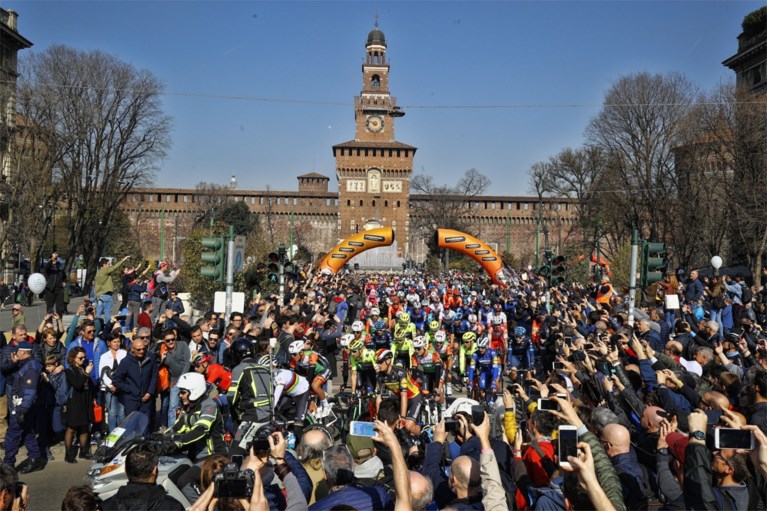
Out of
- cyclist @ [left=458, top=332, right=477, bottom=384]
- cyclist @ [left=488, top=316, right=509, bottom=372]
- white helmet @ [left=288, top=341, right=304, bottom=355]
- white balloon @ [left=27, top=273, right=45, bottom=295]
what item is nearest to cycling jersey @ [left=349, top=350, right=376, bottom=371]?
cyclist @ [left=458, top=332, right=477, bottom=384]

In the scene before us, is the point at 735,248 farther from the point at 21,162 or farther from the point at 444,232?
the point at 21,162

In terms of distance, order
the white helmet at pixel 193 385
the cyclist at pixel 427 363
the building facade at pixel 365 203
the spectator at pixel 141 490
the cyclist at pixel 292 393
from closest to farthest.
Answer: the spectator at pixel 141 490 < the white helmet at pixel 193 385 < the cyclist at pixel 292 393 < the cyclist at pixel 427 363 < the building facade at pixel 365 203

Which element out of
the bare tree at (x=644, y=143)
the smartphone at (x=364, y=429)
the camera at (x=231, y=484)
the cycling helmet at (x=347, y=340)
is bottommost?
the camera at (x=231, y=484)

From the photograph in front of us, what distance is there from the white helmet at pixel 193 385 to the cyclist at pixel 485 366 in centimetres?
833

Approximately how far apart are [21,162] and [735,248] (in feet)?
111

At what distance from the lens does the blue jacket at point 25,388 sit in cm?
948

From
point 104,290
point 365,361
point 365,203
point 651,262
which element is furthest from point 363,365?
point 365,203

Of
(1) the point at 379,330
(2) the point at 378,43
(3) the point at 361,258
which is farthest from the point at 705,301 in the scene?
(2) the point at 378,43

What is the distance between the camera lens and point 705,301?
19.2 m

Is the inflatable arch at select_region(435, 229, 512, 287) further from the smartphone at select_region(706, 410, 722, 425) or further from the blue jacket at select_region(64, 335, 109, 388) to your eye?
the smartphone at select_region(706, 410, 722, 425)

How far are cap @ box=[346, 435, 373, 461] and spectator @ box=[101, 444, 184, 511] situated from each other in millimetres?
1335

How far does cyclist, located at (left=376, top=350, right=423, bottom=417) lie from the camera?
28.7 feet

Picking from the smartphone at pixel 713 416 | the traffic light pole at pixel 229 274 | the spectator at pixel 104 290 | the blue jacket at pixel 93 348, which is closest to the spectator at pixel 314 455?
the smartphone at pixel 713 416

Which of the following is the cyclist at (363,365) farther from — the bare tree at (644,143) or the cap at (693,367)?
the bare tree at (644,143)
